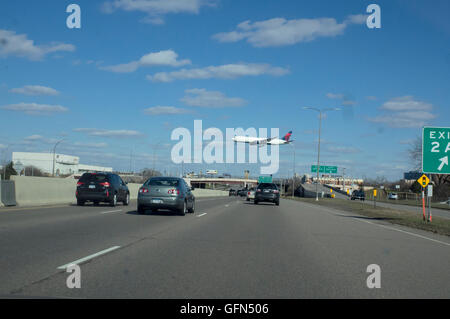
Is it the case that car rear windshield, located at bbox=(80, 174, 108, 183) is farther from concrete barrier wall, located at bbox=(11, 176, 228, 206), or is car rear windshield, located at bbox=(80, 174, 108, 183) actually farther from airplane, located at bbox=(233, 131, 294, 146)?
airplane, located at bbox=(233, 131, 294, 146)

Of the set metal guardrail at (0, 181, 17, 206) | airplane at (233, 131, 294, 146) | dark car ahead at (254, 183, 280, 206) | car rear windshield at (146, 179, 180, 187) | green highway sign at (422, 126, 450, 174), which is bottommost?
dark car ahead at (254, 183, 280, 206)

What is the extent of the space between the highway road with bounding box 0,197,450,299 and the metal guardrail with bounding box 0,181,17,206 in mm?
8165

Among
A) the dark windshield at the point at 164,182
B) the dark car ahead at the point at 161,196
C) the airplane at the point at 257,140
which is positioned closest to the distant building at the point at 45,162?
the airplane at the point at 257,140

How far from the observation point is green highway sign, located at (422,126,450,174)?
22.5 metres

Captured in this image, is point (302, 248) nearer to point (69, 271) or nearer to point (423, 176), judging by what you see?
point (69, 271)

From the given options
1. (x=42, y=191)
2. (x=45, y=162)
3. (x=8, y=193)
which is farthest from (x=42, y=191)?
(x=45, y=162)

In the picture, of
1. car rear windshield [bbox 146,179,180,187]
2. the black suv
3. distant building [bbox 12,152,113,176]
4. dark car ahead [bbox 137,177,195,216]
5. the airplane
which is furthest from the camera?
distant building [bbox 12,152,113,176]

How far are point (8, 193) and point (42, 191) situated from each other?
320 cm

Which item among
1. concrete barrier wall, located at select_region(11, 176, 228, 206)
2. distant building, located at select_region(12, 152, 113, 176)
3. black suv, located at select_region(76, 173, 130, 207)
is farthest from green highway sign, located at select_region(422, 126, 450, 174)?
distant building, located at select_region(12, 152, 113, 176)

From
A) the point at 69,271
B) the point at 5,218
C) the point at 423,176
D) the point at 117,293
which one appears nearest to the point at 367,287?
the point at 117,293

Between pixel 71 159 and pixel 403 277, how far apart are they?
149 m

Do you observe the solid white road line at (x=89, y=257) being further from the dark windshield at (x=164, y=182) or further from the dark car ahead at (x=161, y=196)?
the dark windshield at (x=164, y=182)

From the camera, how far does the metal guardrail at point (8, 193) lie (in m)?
22.1

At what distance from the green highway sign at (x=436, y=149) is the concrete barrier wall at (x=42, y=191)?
18.7m
